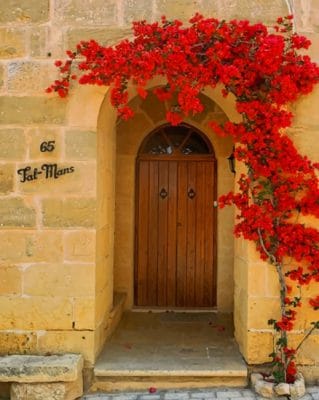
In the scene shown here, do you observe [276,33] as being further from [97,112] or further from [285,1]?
[97,112]

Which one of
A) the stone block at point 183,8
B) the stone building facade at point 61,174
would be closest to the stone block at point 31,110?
the stone building facade at point 61,174

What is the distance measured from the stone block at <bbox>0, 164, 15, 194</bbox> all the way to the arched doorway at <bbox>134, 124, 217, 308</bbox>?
83.2 inches

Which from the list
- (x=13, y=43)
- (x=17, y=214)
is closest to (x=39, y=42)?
(x=13, y=43)

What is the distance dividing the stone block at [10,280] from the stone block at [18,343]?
0.37 m

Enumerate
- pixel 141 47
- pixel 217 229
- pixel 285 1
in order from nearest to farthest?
pixel 141 47, pixel 285 1, pixel 217 229

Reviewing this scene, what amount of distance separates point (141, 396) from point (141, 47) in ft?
9.37

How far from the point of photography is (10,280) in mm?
3785

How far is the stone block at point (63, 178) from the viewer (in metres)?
3.80

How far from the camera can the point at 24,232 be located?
149 inches

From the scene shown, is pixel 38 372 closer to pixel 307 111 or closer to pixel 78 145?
pixel 78 145

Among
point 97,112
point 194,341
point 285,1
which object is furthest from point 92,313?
point 285,1

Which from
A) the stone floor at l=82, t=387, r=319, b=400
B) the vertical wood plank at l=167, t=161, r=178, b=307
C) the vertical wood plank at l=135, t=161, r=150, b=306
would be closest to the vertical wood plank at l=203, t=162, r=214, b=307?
the vertical wood plank at l=167, t=161, r=178, b=307

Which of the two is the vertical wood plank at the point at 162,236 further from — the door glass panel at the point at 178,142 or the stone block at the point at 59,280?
the stone block at the point at 59,280

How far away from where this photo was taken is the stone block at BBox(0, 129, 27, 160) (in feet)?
12.5
